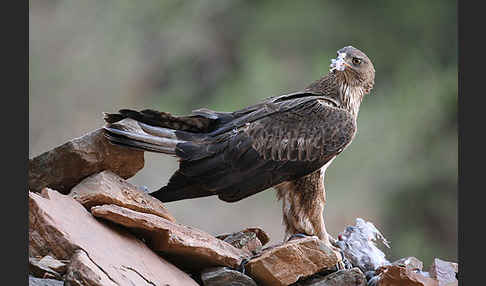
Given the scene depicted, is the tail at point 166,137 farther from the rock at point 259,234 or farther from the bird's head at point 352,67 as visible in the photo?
the bird's head at point 352,67

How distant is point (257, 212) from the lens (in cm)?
928

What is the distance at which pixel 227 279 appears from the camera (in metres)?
3.55

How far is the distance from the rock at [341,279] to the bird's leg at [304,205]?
0.54 metres

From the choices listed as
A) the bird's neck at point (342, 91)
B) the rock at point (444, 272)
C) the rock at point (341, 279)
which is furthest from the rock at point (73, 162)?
the rock at point (444, 272)

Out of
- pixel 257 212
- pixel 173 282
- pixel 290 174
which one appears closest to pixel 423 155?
pixel 257 212

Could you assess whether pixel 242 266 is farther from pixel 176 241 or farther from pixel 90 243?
pixel 90 243

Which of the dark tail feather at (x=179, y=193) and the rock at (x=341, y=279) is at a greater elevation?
the dark tail feather at (x=179, y=193)

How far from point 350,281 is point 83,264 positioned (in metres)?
1.45

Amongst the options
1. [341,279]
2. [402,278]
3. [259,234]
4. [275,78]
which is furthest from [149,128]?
[275,78]

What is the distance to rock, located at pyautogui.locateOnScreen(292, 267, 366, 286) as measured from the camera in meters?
3.67

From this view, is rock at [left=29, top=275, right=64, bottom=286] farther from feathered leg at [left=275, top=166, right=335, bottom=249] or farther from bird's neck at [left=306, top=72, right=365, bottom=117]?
bird's neck at [left=306, top=72, right=365, bottom=117]

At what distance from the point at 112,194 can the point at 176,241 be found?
0.46 metres

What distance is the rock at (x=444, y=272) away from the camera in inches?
147

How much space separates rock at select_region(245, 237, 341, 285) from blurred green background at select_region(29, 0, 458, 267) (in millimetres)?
5158
